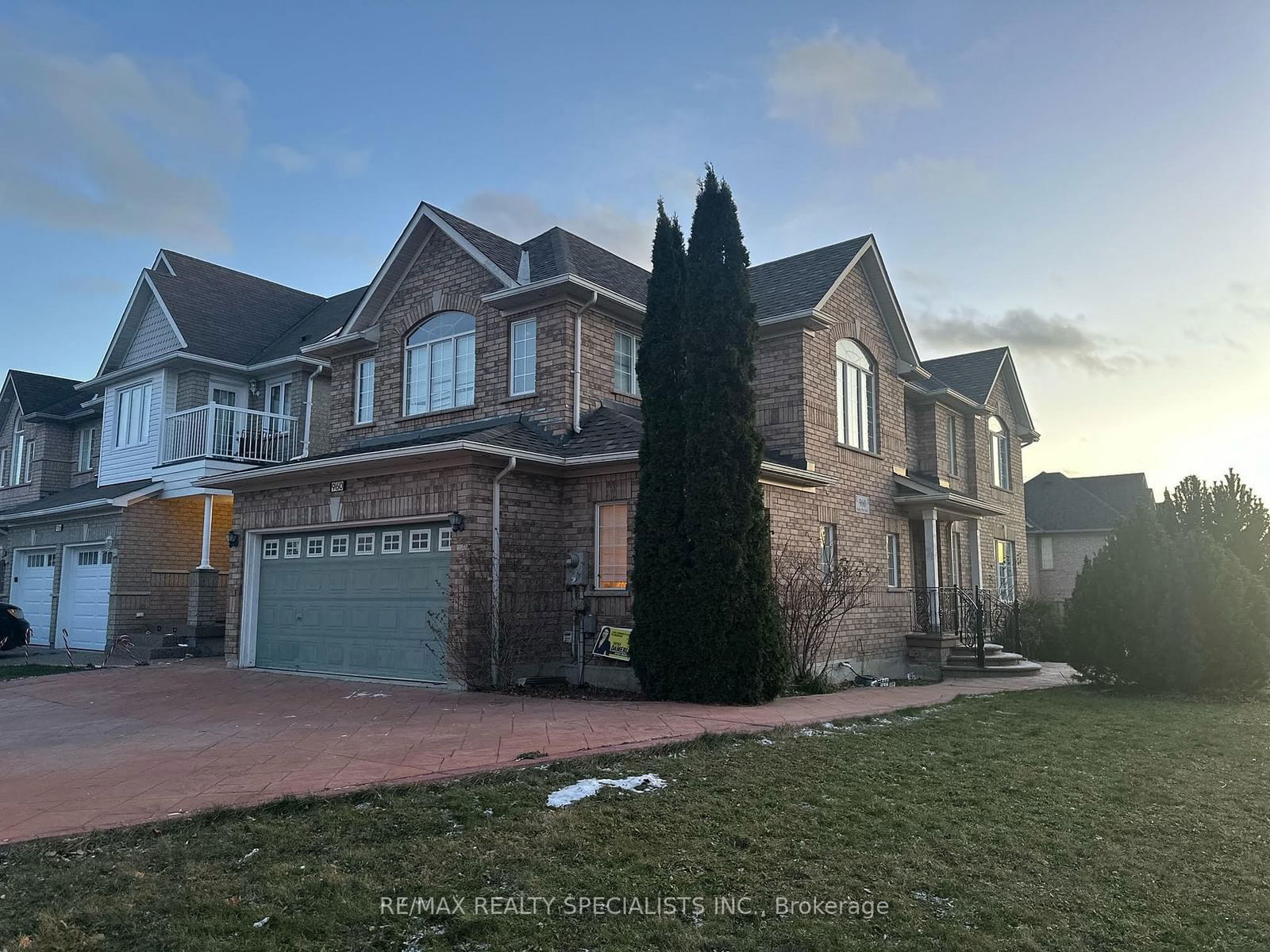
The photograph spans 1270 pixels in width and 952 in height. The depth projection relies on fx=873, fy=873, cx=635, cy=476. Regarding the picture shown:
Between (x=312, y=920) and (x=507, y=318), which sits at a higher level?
(x=507, y=318)

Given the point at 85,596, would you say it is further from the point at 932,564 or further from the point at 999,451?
the point at 999,451

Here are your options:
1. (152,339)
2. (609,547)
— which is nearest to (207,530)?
(152,339)

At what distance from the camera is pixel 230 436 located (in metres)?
20.5

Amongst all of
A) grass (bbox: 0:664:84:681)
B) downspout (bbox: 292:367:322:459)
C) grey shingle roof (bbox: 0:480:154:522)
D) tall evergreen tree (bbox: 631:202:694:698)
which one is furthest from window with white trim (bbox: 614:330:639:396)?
grey shingle roof (bbox: 0:480:154:522)

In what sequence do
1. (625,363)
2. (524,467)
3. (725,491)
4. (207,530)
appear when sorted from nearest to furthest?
(725,491) < (524,467) < (625,363) < (207,530)

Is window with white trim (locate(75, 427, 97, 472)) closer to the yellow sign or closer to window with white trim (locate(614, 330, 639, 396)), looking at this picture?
window with white trim (locate(614, 330, 639, 396))

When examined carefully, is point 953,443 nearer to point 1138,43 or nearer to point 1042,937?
point 1138,43

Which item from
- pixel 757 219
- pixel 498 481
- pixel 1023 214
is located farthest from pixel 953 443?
pixel 498 481

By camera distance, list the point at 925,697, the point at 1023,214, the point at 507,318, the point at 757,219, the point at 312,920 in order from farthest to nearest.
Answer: the point at 507,318 < the point at 1023,214 < the point at 757,219 < the point at 925,697 < the point at 312,920

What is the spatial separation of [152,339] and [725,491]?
1758 cm

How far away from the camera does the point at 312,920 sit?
153 inches

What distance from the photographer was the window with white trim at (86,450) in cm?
2558

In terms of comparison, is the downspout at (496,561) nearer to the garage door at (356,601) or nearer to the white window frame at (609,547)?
the garage door at (356,601)

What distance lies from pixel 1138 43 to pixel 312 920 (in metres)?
12.6
